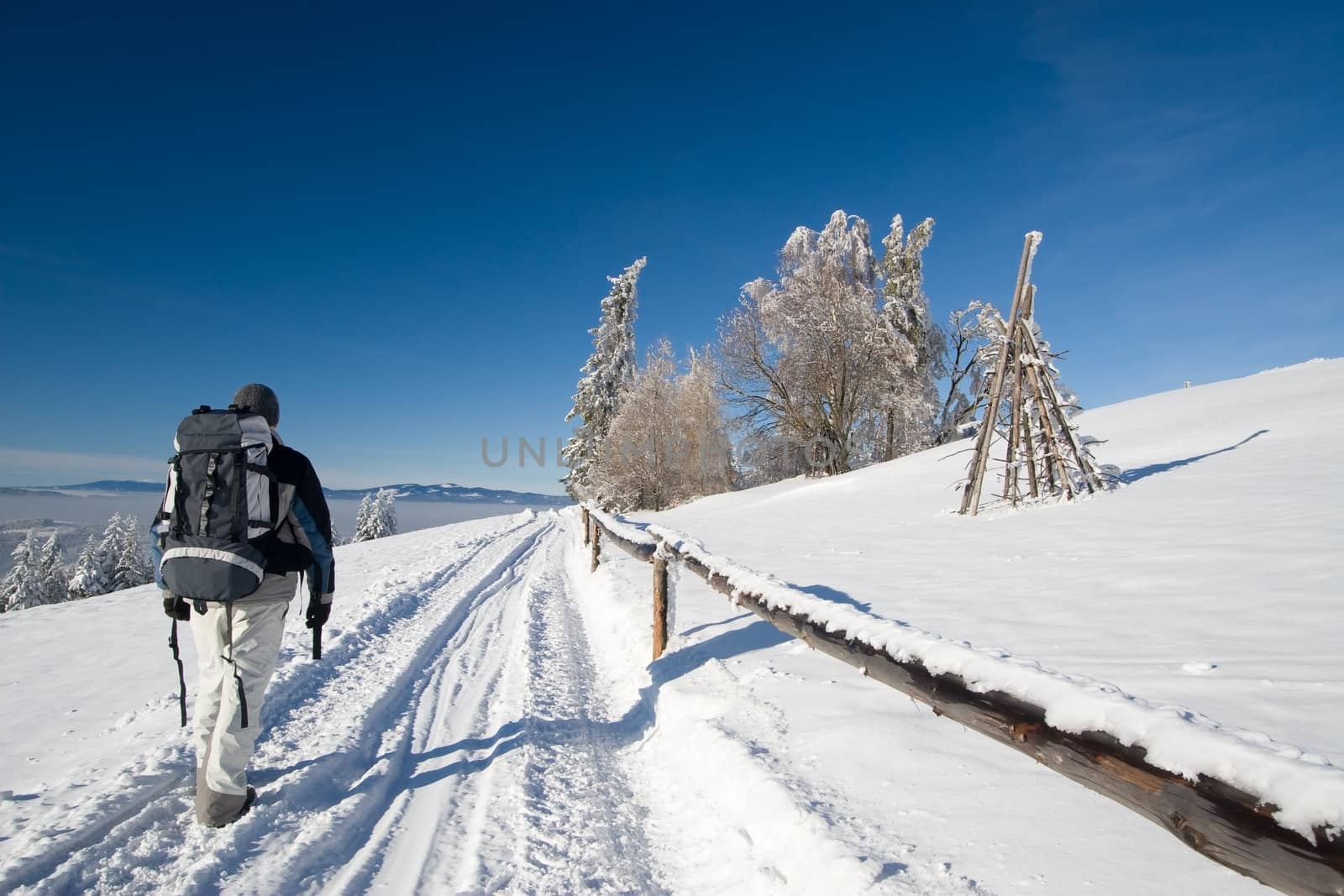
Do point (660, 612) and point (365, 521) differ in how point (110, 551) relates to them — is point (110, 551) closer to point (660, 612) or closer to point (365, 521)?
point (365, 521)

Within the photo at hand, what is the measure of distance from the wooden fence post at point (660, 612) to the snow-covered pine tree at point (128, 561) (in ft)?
119

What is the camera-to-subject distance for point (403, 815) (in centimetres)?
318

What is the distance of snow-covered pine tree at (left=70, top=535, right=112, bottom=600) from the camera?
Result: 29000mm

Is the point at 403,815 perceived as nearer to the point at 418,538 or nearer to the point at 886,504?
the point at 886,504

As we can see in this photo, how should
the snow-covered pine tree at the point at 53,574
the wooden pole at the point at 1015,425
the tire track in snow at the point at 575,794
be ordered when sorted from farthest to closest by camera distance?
the snow-covered pine tree at the point at 53,574, the wooden pole at the point at 1015,425, the tire track in snow at the point at 575,794

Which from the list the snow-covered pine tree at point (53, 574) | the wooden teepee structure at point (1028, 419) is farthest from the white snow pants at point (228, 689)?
the snow-covered pine tree at point (53, 574)

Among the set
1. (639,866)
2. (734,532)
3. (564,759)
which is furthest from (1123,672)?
(734,532)

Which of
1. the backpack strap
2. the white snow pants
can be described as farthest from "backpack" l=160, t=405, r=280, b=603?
the white snow pants

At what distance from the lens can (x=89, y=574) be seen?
96.3 ft

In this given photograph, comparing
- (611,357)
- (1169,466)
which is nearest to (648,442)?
(611,357)

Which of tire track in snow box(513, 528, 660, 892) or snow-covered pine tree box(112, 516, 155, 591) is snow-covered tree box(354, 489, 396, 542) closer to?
snow-covered pine tree box(112, 516, 155, 591)

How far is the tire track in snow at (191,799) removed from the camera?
8.34 ft

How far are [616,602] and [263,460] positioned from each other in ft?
18.8

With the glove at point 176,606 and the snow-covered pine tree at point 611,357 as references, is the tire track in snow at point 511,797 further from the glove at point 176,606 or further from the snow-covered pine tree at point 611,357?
the snow-covered pine tree at point 611,357
